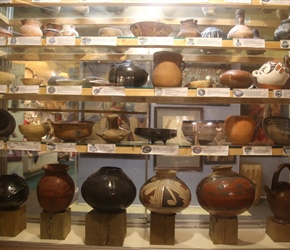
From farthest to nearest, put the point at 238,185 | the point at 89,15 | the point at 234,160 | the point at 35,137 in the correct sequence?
the point at 89,15, the point at 234,160, the point at 35,137, the point at 238,185

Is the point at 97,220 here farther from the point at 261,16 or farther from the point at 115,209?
the point at 261,16

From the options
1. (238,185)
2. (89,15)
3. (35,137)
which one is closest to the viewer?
(238,185)

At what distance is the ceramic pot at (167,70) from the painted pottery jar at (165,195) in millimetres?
605

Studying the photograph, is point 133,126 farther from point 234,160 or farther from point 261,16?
point 261,16

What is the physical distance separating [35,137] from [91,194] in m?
0.59

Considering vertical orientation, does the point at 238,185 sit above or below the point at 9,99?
below

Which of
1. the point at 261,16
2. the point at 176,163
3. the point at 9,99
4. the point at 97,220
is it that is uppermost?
the point at 261,16

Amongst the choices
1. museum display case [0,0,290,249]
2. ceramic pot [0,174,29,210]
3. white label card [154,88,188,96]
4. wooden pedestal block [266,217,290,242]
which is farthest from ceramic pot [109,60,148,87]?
wooden pedestal block [266,217,290,242]

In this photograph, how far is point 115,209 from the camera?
200 centimetres

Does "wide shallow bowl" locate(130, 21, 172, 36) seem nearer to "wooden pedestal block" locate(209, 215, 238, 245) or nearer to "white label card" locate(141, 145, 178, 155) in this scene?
"white label card" locate(141, 145, 178, 155)

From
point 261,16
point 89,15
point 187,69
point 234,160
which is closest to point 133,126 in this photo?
point 187,69

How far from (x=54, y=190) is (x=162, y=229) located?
75 centimetres

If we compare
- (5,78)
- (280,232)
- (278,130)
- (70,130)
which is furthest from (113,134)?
(280,232)

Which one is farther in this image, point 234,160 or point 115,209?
point 234,160
